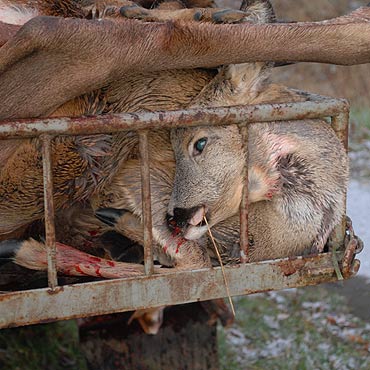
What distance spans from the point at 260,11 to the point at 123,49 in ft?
1.46

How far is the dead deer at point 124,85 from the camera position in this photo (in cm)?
180

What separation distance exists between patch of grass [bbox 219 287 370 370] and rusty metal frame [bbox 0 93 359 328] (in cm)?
155

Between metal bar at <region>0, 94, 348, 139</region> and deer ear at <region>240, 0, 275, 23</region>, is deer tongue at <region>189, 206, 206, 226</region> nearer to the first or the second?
metal bar at <region>0, 94, 348, 139</region>

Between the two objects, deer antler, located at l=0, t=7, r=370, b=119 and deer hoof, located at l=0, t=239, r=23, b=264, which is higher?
deer antler, located at l=0, t=7, r=370, b=119

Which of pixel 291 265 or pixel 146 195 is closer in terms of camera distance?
pixel 146 195

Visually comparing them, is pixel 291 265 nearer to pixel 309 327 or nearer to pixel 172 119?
pixel 172 119

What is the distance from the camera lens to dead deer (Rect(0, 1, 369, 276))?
180cm

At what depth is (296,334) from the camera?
3.73 m

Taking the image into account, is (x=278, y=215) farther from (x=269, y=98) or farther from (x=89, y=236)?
(x=89, y=236)

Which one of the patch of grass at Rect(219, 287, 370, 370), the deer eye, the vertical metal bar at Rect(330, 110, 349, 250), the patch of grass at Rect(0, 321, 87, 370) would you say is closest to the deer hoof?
the deer eye

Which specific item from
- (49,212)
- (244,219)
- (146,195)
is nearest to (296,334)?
(244,219)

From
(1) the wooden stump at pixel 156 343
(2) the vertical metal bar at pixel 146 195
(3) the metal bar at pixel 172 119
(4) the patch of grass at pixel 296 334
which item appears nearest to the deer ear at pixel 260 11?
(3) the metal bar at pixel 172 119

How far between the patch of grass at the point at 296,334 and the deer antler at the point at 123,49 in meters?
1.78

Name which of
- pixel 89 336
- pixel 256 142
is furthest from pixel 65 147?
pixel 89 336
